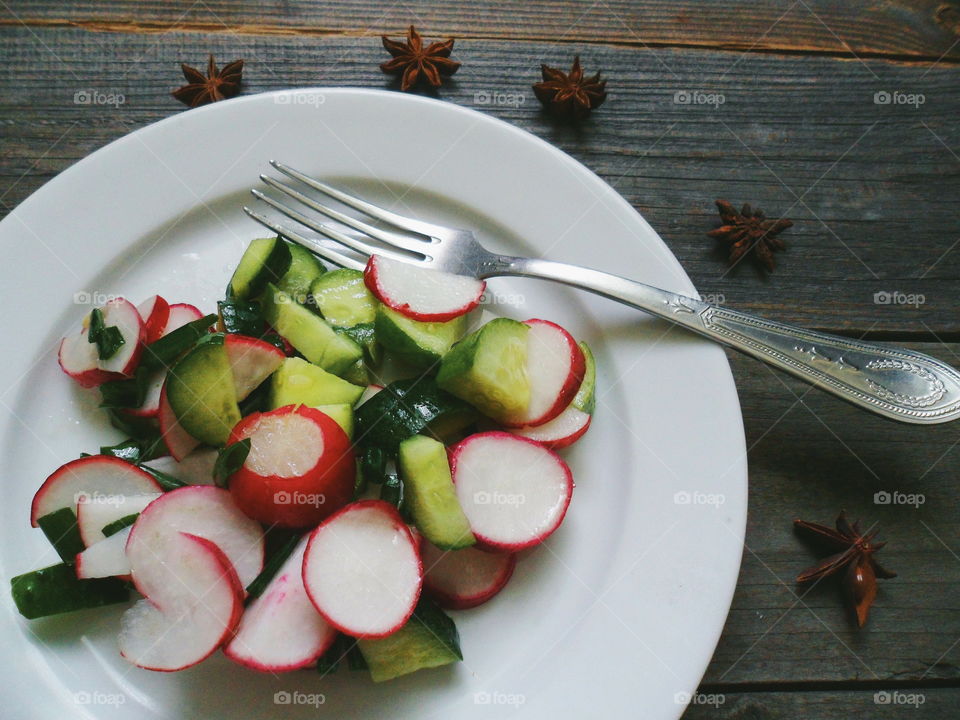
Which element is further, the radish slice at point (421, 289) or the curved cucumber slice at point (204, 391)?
the radish slice at point (421, 289)

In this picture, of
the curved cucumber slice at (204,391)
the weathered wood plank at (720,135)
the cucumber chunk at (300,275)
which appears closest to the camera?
the curved cucumber slice at (204,391)

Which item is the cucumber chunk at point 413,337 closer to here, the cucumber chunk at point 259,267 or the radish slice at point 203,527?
the cucumber chunk at point 259,267

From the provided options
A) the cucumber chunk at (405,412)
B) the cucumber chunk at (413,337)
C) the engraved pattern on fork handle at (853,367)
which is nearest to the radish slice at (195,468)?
the cucumber chunk at (405,412)

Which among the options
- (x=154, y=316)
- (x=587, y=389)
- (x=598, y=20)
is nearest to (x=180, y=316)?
(x=154, y=316)

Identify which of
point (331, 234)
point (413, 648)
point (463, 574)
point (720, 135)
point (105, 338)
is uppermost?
point (720, 135)

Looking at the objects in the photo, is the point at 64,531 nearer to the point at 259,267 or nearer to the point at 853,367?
the point at 259,267

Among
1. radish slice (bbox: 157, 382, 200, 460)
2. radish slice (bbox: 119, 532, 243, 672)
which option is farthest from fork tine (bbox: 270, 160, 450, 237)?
radish slice (bbox: 119, 532, 243, 672)

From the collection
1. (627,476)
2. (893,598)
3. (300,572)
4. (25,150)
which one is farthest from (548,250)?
(25,150)
